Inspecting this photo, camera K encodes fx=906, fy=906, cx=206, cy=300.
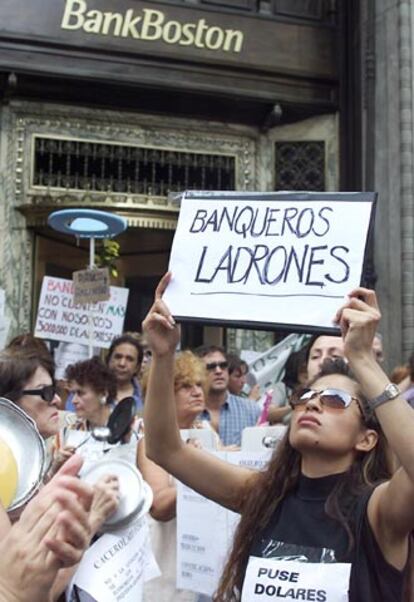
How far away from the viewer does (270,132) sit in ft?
38.0

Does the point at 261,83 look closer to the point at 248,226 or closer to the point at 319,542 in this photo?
the point at 248,226

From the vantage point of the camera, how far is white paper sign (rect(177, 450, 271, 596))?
3.65 metres

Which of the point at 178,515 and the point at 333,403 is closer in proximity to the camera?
the point at 333,403

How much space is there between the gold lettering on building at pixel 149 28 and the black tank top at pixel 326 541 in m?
8.97

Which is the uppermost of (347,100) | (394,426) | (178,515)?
(347,100)

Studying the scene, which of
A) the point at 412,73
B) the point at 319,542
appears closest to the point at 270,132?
the point at 412,73

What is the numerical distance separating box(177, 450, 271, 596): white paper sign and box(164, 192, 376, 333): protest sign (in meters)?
1.15

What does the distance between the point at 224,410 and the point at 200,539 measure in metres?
2.02

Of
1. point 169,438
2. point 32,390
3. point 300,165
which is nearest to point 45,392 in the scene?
point 32,390

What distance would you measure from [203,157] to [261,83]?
1150mm

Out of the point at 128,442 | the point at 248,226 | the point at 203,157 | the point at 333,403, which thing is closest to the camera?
the point at 333,403

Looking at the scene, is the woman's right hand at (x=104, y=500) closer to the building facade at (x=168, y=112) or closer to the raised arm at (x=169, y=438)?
the raised arm at (x=169, y=438)

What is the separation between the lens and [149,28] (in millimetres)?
10742

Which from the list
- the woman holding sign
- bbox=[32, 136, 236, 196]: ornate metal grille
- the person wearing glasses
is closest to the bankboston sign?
bbox=[32, 136, 236, 196]: ornate metal grille
